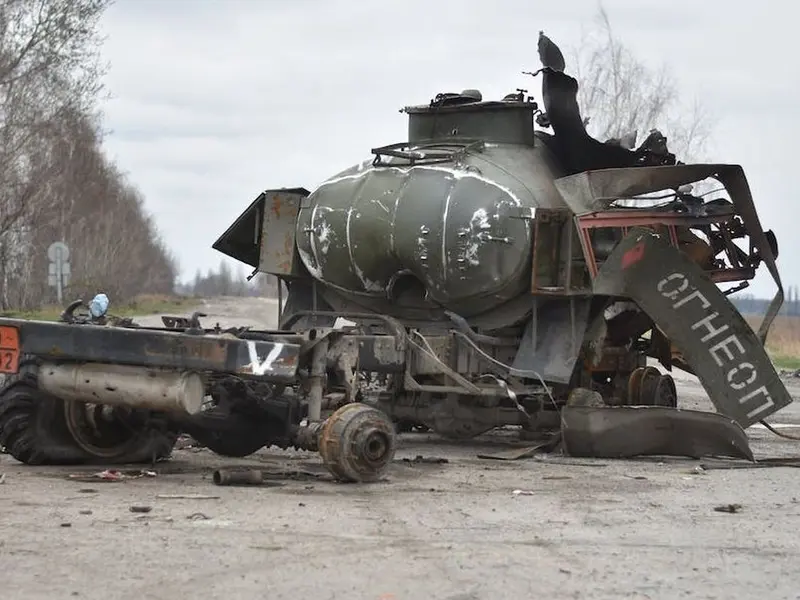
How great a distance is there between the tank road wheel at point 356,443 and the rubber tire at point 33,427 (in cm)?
181

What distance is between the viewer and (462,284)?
38.0 ft

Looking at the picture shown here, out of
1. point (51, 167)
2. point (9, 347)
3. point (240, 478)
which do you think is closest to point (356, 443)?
point (240, 478)

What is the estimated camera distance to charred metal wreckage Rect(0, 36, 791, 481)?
31.3 ft

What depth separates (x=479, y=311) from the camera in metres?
11.9

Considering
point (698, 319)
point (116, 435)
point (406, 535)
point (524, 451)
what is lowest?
point (406, 535)

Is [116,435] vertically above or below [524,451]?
above

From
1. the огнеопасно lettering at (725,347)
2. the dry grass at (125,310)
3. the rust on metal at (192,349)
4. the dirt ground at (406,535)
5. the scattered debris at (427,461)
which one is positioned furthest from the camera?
the dry grass at (125,310)

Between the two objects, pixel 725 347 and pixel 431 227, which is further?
pixel 431 227

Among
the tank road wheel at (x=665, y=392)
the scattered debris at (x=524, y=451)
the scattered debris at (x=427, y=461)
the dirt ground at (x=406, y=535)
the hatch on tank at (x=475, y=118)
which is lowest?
the dirt ground at (x=406, y=535)

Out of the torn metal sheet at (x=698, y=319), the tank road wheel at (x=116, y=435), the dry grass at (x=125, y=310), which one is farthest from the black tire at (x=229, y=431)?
the dry grass at (x=125, y=310)

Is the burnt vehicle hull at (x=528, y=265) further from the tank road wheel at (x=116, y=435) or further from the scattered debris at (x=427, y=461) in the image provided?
the tank road wheel at (x=116, y=435)

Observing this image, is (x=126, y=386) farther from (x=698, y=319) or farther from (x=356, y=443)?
(x=698, y=319)

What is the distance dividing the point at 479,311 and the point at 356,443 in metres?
Answer: 3.30

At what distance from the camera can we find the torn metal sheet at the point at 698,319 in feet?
35.7
